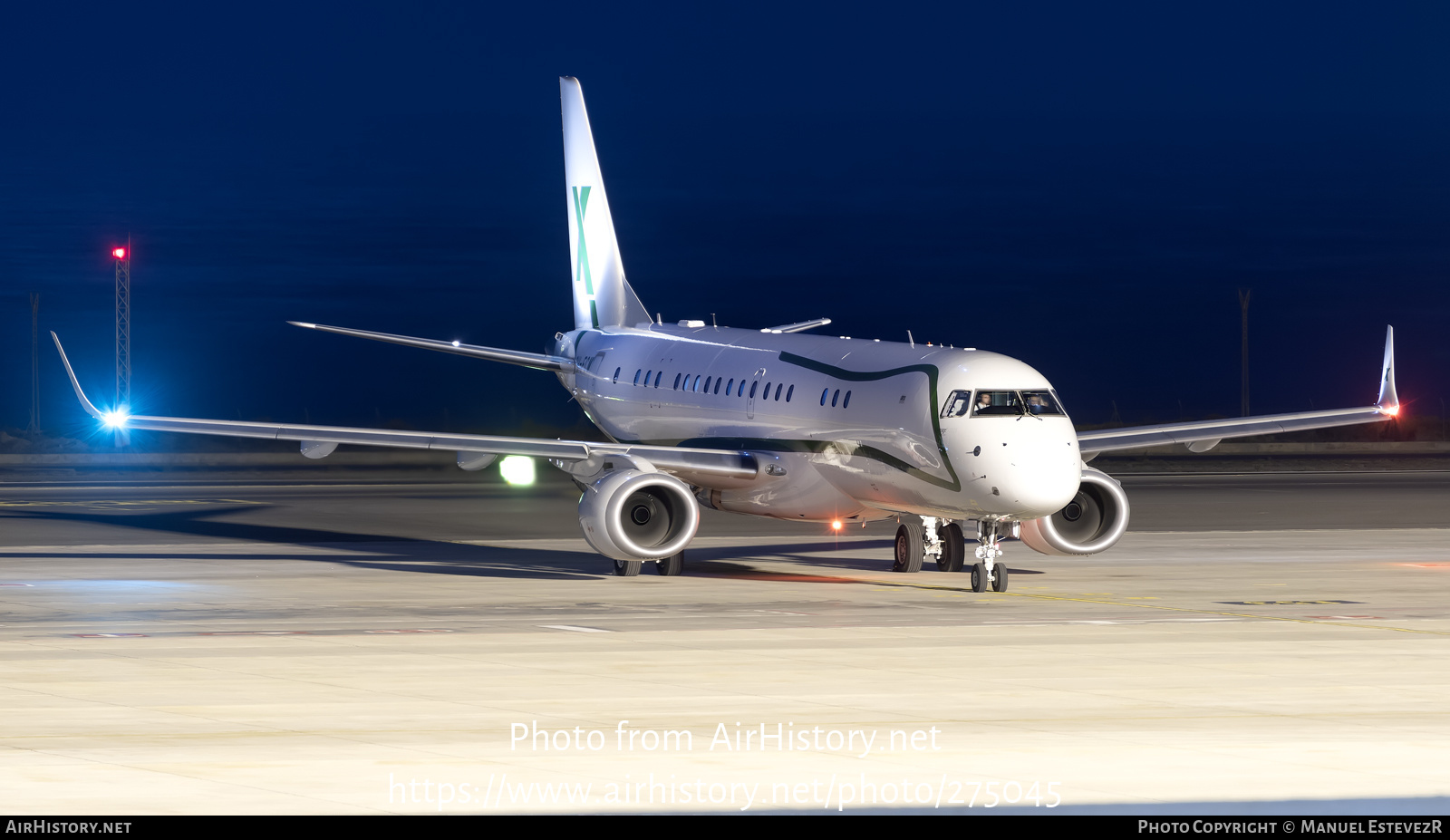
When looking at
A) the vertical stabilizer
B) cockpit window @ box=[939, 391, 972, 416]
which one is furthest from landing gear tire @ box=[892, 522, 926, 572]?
the vertical stabilizer

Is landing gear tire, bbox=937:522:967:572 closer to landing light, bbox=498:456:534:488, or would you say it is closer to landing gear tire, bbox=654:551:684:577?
landing gear tire, bbox=654:551:684:577

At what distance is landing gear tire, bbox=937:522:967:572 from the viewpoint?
33.3 metres

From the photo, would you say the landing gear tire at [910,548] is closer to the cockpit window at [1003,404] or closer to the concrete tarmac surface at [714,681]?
the concrete tarmac surface at [714,681]

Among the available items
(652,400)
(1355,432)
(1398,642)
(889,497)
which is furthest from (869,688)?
(1355,432)

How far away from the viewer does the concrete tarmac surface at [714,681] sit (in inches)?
481

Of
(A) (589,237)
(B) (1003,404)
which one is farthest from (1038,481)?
(A) (589,237)

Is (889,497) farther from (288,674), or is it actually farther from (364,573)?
(288,674)

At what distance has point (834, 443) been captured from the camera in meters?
31.0

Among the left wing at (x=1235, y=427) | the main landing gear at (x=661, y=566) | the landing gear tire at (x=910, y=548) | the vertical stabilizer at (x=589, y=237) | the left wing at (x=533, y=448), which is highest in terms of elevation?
the vertical stabilizer at (x=589, y=237)

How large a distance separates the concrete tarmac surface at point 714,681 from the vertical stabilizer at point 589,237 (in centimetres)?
919

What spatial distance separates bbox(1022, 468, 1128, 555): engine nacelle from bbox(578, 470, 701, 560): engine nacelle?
5.36 meters

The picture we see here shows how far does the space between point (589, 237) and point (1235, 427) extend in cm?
1744

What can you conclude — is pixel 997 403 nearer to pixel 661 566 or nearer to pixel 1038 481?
pixel 1038 481

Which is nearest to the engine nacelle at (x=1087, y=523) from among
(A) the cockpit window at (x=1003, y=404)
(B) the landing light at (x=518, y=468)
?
(A) the cockpit window at (x=1003, y=404)
